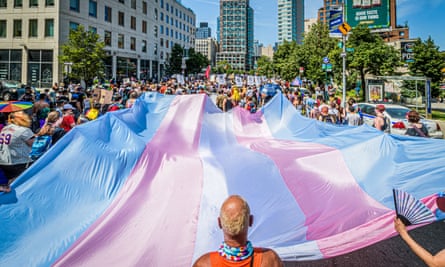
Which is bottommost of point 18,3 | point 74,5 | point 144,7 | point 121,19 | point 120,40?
point 120,40

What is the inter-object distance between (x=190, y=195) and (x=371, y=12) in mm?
54785

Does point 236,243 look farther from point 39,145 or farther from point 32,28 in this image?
point 32,28

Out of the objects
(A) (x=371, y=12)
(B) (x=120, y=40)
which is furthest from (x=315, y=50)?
(B) (x=120, y=40)

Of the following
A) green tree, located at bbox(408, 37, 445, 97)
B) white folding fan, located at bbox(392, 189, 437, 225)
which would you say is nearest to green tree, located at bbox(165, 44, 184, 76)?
green tree, located at bbox(408, 37, 445, 97)

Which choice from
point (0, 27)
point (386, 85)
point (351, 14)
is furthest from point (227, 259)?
point (351, 14)

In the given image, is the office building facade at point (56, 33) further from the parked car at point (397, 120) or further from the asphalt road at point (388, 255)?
the asphalt road at point (388, 255)

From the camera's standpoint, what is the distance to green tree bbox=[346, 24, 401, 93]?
2920cm

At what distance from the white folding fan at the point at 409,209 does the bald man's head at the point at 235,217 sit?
1194mm

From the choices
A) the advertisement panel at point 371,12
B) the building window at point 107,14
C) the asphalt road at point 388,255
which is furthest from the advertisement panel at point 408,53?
the building window at point 107,14

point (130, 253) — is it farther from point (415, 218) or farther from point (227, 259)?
point (415, 218)

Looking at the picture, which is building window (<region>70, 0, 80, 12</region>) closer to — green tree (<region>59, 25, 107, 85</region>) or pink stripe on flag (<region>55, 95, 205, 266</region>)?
green tree (<region>59, 25, 107, 85</region>)

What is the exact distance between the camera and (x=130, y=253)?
3.70 m

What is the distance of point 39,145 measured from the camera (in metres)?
6.04

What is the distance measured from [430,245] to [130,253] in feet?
16.0
